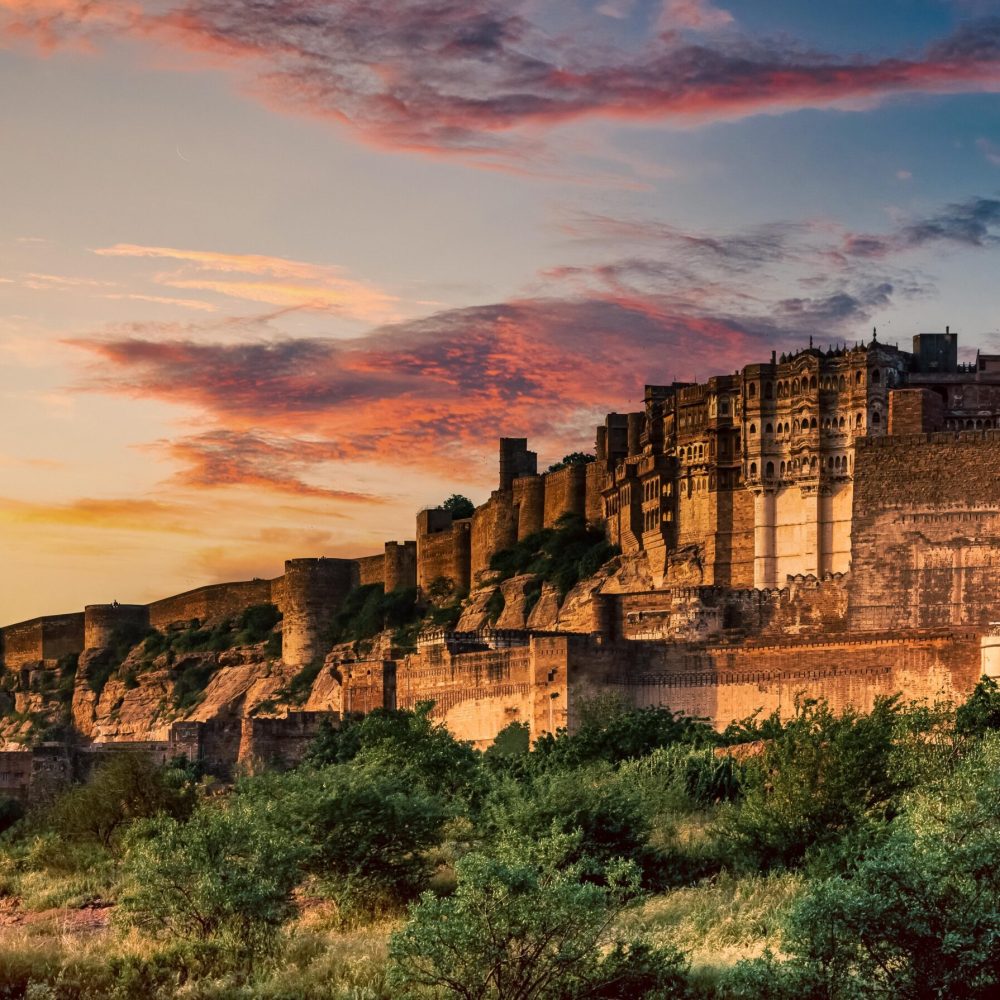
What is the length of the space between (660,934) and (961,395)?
39.1 m

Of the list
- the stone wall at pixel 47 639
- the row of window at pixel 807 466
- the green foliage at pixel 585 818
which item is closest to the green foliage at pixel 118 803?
the green foliage at pixel 585 818

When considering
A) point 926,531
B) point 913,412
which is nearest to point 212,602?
point 913,412

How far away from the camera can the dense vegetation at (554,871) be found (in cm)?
2230

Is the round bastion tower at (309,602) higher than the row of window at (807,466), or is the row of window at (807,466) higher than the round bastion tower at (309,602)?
the row of window at (807,466)

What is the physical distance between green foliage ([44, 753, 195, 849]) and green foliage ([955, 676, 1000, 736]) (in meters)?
14.7

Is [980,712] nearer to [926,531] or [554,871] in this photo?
[926,531]

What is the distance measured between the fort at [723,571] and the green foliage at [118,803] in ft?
23.5

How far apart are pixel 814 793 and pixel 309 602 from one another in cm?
5120

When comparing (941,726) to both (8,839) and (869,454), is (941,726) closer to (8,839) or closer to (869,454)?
(869,454)

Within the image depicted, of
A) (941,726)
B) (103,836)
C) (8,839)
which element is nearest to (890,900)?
(941,726)

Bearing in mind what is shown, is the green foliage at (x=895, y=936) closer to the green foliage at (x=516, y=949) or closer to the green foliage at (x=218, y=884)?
the green foliage at (x=516, y=949)

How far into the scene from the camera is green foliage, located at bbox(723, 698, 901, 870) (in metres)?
31.7

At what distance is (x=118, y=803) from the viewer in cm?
4131

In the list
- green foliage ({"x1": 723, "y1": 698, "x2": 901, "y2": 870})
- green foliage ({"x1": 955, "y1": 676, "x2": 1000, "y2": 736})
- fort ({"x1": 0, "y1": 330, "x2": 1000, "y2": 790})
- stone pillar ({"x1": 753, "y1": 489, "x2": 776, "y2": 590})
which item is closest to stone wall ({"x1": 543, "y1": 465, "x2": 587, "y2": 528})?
fort ({"x1": 0, "y1": 330, "x2": 1000, "y2": 790})
